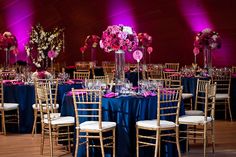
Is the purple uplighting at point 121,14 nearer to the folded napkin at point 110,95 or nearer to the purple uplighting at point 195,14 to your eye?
the purple uplighting at point 195,14

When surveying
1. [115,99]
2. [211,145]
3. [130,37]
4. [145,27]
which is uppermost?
[145,27]

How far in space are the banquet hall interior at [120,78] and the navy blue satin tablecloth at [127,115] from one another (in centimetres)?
1

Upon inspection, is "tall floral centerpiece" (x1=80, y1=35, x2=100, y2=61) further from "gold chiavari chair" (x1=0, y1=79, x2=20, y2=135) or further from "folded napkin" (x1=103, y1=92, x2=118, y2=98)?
"folded napkin" (x1=103, y1=92, x2=118, y2=98)

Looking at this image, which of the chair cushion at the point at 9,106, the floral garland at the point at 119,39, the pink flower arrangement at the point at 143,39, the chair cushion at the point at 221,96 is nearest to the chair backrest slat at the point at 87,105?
the floral garland at the point at 119,39

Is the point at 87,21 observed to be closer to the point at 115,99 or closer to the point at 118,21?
the point at 118,21

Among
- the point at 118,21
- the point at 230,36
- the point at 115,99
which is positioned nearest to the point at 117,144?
the point at 115,99

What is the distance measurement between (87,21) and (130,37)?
29.4 feet

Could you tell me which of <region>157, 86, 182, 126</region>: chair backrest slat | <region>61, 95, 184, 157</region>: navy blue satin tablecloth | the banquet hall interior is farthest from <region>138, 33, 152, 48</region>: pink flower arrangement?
<region>61, 95, 184, 157</region>: navy blue satin tablecloth

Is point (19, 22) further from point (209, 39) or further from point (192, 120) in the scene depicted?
point (192, 120)

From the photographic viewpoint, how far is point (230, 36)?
12.3 metres

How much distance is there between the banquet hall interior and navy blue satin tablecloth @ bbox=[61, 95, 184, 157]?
0.04ft

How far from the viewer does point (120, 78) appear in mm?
6238

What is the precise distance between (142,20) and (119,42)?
8.15 m

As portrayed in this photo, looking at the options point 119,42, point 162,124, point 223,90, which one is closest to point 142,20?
point 223,90
